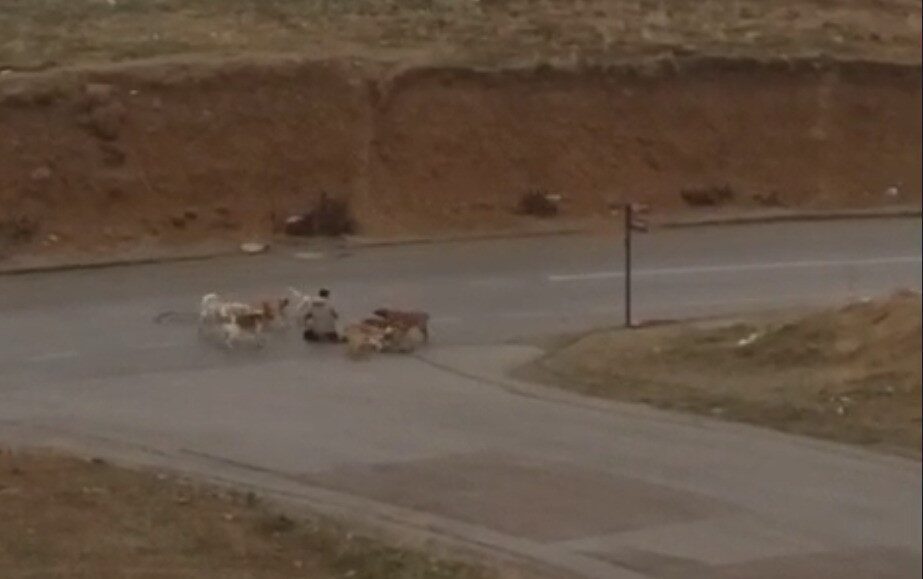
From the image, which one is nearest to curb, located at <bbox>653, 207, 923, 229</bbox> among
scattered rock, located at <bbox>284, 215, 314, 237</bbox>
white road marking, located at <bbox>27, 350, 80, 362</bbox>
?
scattered rock, located at <bbox>284, 215, 314, 237</bbox>

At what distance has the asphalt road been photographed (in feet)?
11.7

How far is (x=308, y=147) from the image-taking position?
17.3ft

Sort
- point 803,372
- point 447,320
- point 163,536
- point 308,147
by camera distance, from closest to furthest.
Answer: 1. point 803,372
2. point 163,536
3. point 308,147
4. point 447,320

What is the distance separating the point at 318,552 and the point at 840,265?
1219mm

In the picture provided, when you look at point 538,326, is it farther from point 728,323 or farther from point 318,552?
point 728,323

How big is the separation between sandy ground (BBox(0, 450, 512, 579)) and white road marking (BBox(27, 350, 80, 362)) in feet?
1.77

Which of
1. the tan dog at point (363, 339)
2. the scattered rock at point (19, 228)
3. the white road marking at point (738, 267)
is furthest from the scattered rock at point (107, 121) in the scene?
the white road marking at point (738, 267)

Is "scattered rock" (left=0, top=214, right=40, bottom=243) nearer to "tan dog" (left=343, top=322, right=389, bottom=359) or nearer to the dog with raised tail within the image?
the dog with raised tail

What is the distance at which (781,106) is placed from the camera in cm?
297

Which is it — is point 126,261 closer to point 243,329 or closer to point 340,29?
point 243,329

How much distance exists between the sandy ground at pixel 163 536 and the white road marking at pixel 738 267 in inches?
32.2

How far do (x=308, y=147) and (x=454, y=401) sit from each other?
2.44ft

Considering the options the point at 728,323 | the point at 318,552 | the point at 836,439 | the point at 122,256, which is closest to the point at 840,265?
the point at 728,323

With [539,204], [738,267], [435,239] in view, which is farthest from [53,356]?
[738,267]
